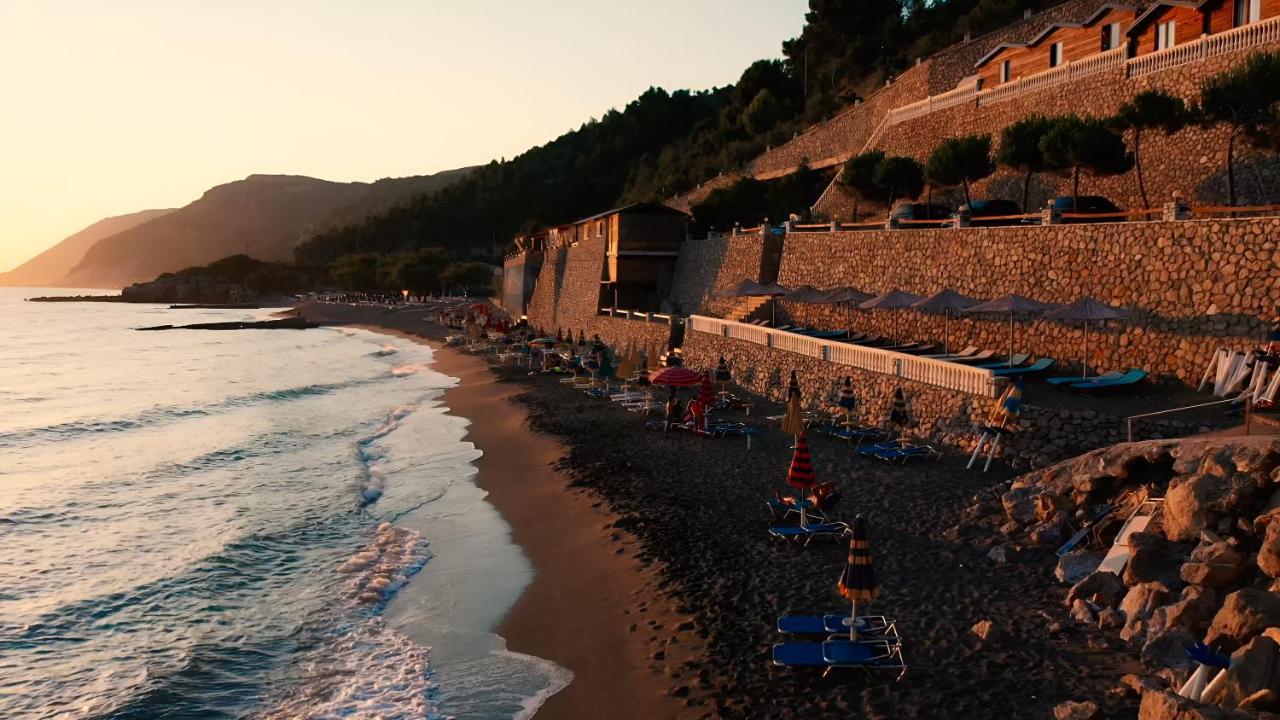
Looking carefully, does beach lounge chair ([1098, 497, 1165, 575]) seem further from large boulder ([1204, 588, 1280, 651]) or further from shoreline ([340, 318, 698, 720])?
shoreline ([340, 318, 698, 720])

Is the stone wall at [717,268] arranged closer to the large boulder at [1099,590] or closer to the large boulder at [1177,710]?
the large boulder at [1099,590]

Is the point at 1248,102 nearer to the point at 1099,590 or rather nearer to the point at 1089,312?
the point at 1089,312

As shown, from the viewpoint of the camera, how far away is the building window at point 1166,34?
26.5 metres

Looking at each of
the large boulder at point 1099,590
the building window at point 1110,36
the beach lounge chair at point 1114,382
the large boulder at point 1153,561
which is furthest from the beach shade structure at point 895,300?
→ the building window at point 1110,36

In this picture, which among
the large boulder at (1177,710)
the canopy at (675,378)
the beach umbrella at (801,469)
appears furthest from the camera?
the canopy at (675,378)

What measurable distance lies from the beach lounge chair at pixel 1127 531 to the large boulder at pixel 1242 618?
6.48 feet

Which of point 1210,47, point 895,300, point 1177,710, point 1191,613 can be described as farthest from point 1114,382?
point 1210,47

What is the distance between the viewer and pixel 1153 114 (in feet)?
77.4

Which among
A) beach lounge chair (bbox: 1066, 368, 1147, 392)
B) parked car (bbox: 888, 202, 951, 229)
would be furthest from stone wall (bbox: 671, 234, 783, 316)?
beach lounge chair (bbox: 1066, 368, 1147, 392)

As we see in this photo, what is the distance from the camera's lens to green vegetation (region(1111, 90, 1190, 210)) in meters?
23.3

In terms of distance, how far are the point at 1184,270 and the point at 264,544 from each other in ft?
65.4

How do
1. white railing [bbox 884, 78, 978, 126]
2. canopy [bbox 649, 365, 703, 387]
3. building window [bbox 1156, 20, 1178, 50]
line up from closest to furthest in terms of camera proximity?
1. canopy [bbox 649, 365, 703, 387]
2. building window [bbox 1156, 20, 1178, 50]
3. white railing [bbox 884, 78, 978, 126]

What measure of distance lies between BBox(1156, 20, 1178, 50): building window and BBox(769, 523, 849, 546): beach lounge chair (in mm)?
22500

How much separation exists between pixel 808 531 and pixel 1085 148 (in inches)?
691
